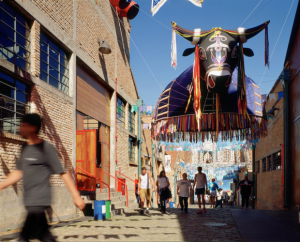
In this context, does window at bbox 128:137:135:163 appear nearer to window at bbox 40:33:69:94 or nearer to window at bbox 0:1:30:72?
window at bbox 40:33:69:94

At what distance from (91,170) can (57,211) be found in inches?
135

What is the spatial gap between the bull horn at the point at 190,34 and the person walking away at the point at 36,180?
26.1ft

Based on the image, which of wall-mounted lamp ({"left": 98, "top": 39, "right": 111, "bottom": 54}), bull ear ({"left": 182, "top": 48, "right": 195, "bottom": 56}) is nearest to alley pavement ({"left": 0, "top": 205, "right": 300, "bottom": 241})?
bull ear ({"left": 182, "top": 48, "right": 195, "bottom": 56})

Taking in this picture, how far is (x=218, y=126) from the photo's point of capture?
12375mm

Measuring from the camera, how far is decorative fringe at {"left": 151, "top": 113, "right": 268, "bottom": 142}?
1269cm

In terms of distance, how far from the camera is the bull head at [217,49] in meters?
10.6

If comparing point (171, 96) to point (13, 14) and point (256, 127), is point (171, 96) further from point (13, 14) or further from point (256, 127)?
point (13, 14)

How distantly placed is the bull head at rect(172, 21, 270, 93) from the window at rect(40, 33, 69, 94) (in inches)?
160

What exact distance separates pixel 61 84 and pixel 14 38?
3157 mm

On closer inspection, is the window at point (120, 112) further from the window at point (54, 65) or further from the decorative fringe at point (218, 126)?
the window at point (54, 65)

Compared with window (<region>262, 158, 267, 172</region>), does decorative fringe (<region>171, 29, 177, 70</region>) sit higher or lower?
higher

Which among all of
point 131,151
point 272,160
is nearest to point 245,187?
point 272,160

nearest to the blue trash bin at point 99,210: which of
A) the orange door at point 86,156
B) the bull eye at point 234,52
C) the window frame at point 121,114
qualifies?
the orange door at point 86,156

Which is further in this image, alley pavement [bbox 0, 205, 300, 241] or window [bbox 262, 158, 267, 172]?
window [bbox 262, 158, 267, 172]
